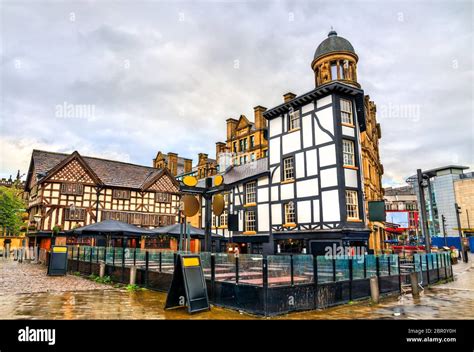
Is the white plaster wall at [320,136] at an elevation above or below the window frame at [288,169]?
above

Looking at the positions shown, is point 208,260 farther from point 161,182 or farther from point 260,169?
point 161,182

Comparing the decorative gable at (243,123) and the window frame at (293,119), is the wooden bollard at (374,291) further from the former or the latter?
the decorative gable at (243,123)

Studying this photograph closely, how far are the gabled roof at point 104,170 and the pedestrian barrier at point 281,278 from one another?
84.9 feet

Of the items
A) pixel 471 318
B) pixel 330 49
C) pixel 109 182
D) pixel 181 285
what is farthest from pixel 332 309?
pixel 109 182

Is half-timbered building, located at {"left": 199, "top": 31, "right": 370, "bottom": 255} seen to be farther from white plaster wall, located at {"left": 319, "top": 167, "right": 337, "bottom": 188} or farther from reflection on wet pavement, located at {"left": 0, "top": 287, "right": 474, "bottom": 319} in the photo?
reflection on wet pavement, located at {"left": 0, "top": 287, "right": 474, "bottom": 319}

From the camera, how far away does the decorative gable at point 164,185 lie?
4034 cm

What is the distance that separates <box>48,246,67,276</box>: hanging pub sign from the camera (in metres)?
16.8

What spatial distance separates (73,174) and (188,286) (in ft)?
103

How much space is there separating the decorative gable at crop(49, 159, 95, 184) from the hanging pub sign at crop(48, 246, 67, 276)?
18.9 metres

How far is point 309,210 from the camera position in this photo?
20969 millimetres

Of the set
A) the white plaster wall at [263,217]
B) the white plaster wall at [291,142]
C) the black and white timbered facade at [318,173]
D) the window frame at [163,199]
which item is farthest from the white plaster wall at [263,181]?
the window frame at [163,199]

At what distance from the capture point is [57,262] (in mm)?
17016

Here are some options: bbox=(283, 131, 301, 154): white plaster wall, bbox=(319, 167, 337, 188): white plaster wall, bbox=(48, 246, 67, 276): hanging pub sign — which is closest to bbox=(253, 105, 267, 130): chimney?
bbox=(283, 131, 301, 154): white plaster wall
